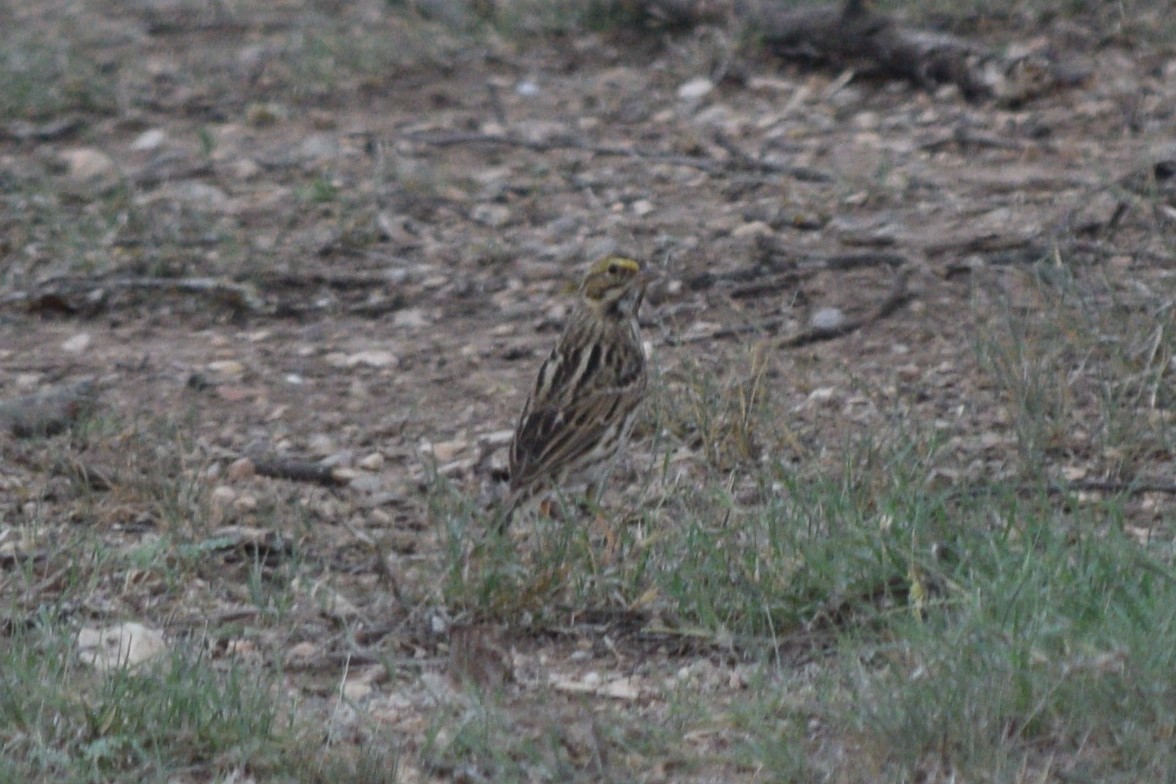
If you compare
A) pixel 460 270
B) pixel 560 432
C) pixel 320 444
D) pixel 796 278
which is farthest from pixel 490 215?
pixel 560 432

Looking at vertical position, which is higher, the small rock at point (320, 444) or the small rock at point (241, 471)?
the small rock at point (241, 471)

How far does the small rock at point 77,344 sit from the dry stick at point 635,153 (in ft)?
8.80

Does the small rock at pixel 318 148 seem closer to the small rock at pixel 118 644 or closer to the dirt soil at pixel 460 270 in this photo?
the dirt soil at pixel 460 270

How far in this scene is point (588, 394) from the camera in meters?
6.44

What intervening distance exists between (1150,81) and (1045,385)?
4157 mm

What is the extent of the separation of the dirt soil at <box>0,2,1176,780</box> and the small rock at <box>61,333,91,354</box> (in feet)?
0.11

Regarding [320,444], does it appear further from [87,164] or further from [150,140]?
[150,140]

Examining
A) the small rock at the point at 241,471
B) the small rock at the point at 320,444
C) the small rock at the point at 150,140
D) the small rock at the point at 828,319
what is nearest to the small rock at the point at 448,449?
the small rock at the point at 320,444

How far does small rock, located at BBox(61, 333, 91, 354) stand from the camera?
816 centimetres

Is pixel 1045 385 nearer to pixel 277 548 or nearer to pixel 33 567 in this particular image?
pixel 277 548

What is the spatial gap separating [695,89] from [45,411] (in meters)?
4.84

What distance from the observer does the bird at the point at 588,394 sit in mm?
6215

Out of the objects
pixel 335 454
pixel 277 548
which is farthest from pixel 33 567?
pixel 335 454

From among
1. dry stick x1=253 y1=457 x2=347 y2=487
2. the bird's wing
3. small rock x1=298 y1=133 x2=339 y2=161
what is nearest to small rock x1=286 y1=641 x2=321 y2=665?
the bird's wing
